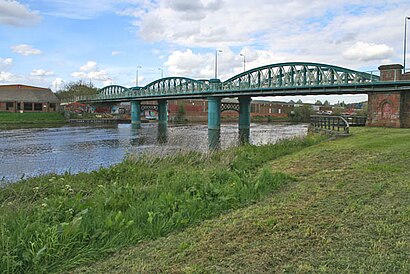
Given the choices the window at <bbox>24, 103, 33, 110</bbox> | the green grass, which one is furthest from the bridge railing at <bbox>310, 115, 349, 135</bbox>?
the window at <bbox>24, 103, 33, 110</bbox>

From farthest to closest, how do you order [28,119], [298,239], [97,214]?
[28,119] < [97,214] < [298,239]

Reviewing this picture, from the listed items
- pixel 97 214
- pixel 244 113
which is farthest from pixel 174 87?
pixel 97 214

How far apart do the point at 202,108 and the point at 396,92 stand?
7486 centimetres

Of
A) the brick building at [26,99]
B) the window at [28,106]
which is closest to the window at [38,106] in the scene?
the brick building at [26,99]

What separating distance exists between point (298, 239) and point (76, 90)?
369ft

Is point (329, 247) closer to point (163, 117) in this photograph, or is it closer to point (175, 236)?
point (175, 236)

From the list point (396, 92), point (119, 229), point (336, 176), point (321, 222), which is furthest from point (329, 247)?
point (396, 92)

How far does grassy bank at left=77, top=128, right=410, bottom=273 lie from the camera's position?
14.4 ft

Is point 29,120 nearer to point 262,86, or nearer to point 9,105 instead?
point 9,105

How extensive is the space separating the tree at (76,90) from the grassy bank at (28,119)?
26519 millimetres

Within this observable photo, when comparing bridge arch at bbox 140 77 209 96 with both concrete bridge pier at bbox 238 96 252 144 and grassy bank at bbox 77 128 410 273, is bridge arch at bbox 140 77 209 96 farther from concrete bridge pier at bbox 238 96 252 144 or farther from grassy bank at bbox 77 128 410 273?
grassy bank at bbox 77 128 410 273

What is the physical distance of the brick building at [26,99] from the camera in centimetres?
8862

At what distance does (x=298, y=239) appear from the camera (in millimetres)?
5195

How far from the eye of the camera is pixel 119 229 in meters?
5.87
